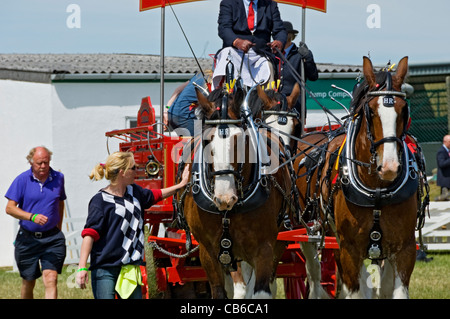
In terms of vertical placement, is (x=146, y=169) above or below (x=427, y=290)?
above

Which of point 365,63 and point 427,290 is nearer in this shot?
point 365,63

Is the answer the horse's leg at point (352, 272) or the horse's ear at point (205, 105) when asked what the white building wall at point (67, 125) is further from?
the horse's leg at point (352, 272)

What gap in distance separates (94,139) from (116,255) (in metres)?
10.5

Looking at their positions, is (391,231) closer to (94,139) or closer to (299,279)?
(299,279)

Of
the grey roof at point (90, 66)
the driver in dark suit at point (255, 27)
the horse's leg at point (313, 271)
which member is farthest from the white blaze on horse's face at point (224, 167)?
the grey roof at point (90, 66)

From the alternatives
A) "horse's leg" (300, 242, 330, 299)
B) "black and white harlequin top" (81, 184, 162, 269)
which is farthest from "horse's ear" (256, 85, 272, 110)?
"black and white harlequin top" (81, 184, 162, 269)

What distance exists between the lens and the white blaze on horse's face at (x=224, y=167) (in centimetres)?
596

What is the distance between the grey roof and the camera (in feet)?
52.6

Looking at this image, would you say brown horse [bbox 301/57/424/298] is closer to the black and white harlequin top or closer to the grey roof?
the black and white harlequin top

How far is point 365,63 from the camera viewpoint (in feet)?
21.5

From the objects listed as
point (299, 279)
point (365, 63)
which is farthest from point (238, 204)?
point (299, 279)

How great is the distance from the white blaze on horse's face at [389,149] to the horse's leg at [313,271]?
252cm
